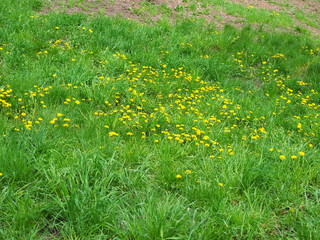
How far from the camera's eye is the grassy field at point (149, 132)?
8.59 feet

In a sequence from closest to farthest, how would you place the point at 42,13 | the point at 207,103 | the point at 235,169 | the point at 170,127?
the point at 235,169
the point at 170,127
the point at 207,103
the point at 42,13

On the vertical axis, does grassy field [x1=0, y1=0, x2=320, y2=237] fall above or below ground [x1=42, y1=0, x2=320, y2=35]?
below

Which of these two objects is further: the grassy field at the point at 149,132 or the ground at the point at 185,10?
the ground at the point at 185,10

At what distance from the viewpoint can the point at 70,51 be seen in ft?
18.6

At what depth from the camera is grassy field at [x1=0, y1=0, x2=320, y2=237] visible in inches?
103

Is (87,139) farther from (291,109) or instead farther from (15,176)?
(291,109)

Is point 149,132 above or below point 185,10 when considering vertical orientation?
below

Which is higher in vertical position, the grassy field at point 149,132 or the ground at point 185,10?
the ground at point 185,10

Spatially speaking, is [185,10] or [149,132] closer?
[149,132]

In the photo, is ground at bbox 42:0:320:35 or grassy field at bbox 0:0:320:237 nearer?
grassy field at bbox 0:0:320:237

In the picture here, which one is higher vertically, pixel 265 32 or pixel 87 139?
pixel 265 32

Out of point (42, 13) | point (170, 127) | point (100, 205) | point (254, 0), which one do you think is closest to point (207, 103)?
point (170, 127)

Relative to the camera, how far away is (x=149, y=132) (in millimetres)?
3896

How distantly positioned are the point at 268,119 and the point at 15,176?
131 inches
